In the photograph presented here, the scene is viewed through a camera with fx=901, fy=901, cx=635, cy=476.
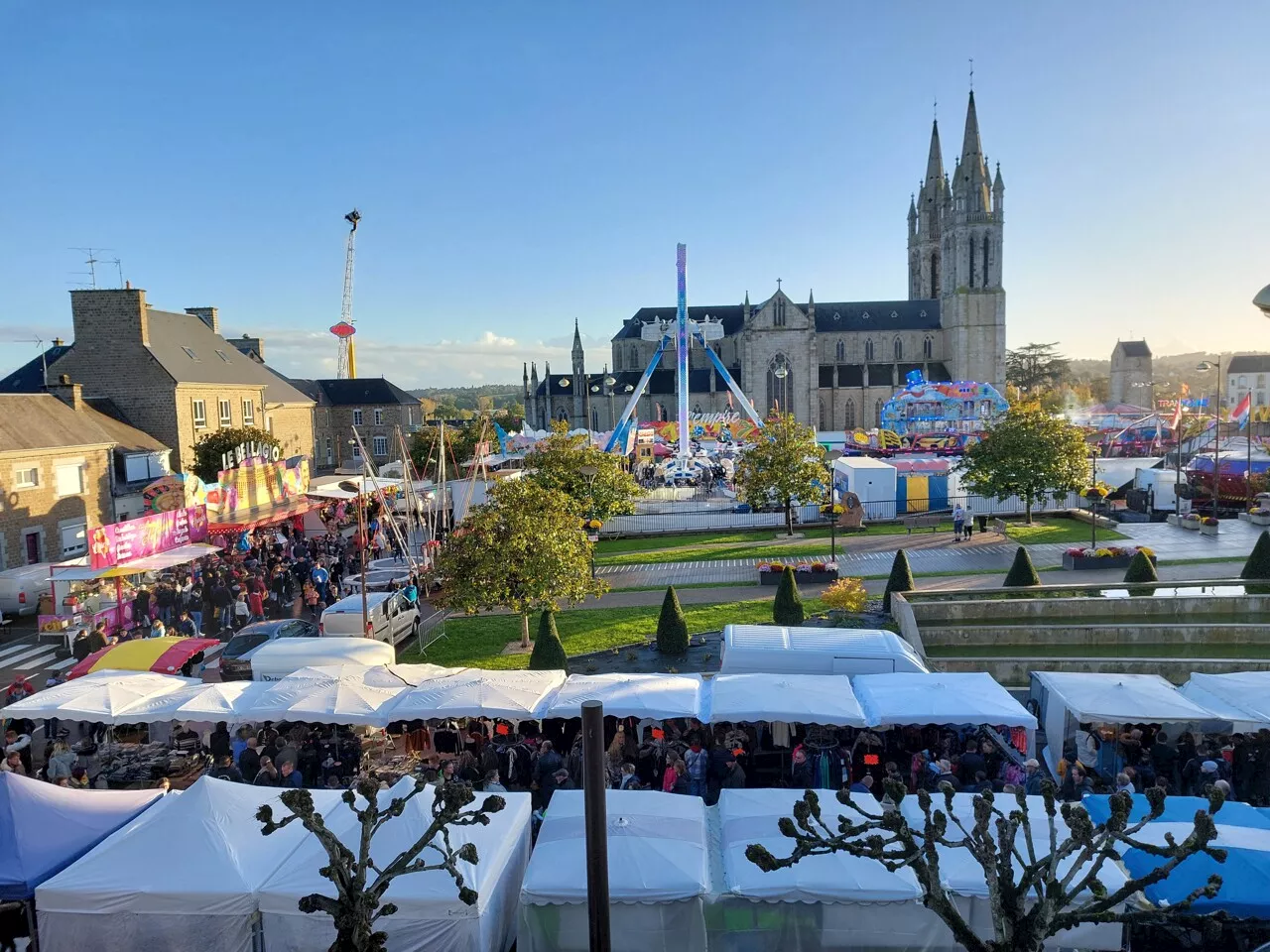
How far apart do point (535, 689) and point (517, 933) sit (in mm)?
5028

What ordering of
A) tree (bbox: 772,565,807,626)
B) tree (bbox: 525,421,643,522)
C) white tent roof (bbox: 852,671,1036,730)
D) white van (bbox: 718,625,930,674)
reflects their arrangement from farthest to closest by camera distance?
1. tree (bbox: 525,421,643,522)
2. tree (bbox: 772,565,807,626)
3. white van (bbox: 718,625,930,674)
4. white tent roof (bbox: 852,671,1036,730)

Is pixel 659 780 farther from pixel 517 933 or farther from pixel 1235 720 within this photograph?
pixel 1235 720

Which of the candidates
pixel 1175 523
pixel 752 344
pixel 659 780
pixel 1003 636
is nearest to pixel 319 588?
pixel 659 780

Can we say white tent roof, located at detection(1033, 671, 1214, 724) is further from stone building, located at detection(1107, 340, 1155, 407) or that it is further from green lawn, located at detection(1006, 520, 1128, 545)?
stone building, located at detection(1107, 340, 1155, 407)

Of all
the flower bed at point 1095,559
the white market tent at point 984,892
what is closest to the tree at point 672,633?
the white market tent at point 984,892

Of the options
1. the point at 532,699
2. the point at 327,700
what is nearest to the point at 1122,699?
the point at 532,699

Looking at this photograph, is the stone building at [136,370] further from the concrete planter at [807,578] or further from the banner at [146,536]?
the concrete planter at [807,578]

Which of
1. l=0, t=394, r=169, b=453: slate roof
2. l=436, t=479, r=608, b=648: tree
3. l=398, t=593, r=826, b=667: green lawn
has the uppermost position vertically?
l=0, t=394, r=169, b=453: slate roof

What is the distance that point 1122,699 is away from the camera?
483 inches

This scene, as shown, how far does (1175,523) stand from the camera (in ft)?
101

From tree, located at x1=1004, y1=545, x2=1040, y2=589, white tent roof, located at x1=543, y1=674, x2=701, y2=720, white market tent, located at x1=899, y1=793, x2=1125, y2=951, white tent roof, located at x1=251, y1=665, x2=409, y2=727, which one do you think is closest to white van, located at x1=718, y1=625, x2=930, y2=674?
white tent roof, located at x1=543, y1=674, x2=701, y2=720

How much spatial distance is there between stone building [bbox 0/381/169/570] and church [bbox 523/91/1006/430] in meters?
53.4

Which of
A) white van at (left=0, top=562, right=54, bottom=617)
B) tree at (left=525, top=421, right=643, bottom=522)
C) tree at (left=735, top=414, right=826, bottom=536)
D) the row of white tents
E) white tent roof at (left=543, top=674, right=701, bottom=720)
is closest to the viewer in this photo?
the row of white tents

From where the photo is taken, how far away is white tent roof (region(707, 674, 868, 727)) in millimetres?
11992
